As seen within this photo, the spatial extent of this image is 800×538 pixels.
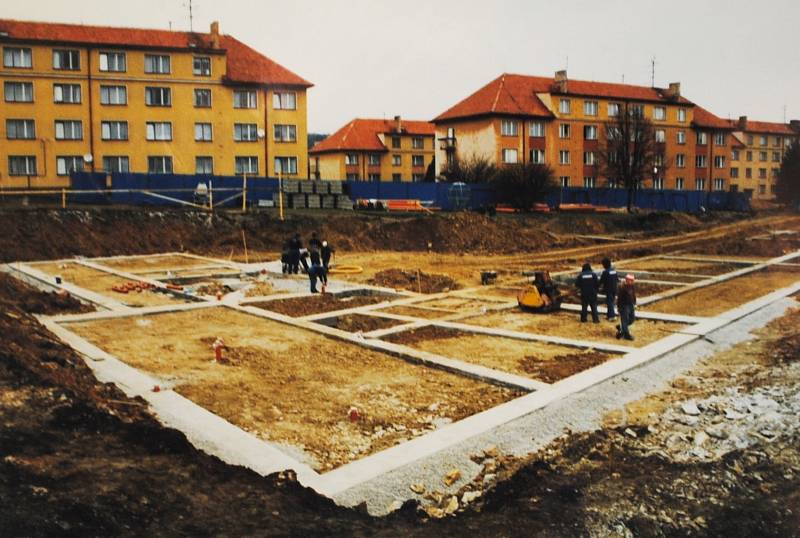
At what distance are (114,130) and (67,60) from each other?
533 cm

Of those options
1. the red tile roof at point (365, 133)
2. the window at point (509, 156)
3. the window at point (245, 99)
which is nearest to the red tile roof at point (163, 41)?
the window at point (245, 99)

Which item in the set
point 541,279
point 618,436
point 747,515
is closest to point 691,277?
point 541,279

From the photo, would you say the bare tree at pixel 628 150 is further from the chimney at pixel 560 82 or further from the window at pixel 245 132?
the window at pixel 245 132

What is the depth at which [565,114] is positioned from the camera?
2520 inches

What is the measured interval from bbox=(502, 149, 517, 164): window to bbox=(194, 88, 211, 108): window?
82.1 feet

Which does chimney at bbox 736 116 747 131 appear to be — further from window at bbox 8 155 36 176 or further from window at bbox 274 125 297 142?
window at bbox 8 155 36 176

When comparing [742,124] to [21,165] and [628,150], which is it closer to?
[628,150]

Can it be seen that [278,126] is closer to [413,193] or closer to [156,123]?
[156,123]

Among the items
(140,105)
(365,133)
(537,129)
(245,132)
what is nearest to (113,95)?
(140,105)

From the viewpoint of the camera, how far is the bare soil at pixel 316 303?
60.5ft

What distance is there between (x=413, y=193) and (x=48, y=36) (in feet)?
86.8

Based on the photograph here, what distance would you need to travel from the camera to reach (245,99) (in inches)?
2047

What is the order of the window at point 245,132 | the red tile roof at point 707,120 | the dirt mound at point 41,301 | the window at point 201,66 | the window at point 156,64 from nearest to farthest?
1. the dirt mound at point 41,301
2. the window at point 156,64
3. the window at point 201,66
4. the window at point 245,132
5. the red tile roof at point 707,120

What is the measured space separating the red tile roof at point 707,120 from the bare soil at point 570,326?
63.3 m
